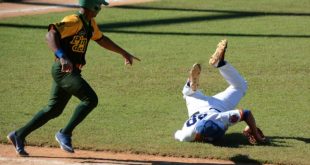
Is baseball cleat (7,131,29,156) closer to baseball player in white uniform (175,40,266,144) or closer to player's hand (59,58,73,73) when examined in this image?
player's hand (59,58,73,73)

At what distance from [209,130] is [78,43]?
1702 millimetres

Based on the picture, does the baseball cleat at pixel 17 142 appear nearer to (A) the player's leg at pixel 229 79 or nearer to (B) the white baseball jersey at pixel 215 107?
(B) the white baseball jersey at pixel 215 107

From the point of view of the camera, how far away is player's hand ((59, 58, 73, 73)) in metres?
6.26

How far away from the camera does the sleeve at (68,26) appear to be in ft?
21.6

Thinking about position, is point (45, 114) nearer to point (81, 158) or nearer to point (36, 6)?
point (81, 158)

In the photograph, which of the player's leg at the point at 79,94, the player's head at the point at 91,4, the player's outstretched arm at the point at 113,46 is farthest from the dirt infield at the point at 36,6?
the player's leg at the point at 79,94

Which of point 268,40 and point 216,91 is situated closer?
point 216,91

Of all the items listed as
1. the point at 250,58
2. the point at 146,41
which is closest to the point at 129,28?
the point at 146,41

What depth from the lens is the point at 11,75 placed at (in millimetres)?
10617

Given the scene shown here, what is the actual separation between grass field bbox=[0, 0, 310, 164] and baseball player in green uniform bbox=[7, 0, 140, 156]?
0.59 meters

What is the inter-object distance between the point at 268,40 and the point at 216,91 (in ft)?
13.6

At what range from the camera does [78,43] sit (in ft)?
22.1

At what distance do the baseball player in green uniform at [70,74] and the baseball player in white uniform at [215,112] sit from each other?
4.11 ft

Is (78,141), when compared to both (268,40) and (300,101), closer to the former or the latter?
(300,101)
